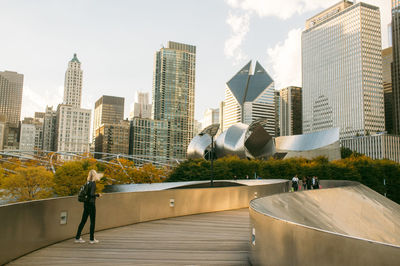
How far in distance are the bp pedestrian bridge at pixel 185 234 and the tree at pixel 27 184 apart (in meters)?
33.3

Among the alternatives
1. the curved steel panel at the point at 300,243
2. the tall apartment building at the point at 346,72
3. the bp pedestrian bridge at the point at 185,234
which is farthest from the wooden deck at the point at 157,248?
the tall apartment building at the point at 346,72

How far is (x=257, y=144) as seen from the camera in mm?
77875

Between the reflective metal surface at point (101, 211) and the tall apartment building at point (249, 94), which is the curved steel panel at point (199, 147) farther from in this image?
the tall apartment building at point (249, 94)

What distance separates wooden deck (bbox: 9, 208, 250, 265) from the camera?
17.7ft

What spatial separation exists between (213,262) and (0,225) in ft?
10.1

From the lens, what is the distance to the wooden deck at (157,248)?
212 inches

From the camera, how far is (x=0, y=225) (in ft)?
16.4

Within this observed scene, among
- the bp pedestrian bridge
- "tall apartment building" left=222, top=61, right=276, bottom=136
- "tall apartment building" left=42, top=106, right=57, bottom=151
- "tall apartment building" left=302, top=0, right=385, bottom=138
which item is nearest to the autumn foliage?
the bp pedestrian bridge

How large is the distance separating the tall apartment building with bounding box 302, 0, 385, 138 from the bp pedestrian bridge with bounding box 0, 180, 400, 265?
13305 cm

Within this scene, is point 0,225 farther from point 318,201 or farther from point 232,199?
point 318,201

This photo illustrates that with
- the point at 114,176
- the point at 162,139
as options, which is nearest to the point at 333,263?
the point at 114,176

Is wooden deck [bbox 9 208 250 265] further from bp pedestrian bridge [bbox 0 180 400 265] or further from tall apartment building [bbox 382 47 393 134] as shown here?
tall apartment building [bbox 382 47 393 134]

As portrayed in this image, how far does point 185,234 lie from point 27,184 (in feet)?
125

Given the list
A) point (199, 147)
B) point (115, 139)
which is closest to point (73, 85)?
point (115, 139)
